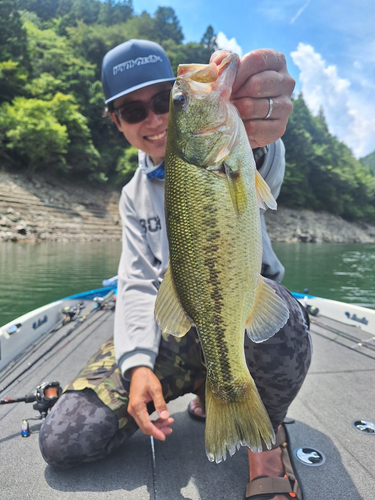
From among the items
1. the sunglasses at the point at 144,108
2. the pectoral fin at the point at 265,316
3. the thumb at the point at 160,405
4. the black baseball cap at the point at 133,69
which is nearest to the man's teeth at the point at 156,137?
the sunglasses at the point at 144,108

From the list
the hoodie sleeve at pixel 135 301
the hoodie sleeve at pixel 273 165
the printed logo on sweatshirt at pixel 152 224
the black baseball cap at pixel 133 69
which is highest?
the black baseball cap at pixel 133 69

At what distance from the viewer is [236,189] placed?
1.34m

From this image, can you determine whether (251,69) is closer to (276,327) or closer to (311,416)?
(276,327)

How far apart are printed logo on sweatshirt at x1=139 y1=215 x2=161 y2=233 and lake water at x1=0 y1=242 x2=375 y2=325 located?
6008 mm

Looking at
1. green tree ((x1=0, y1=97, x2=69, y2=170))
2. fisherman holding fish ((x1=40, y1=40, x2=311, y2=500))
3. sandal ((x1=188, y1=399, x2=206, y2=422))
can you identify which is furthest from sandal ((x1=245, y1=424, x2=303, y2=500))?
green tree ((x1=0, y1=97, x2=69, y2=170))

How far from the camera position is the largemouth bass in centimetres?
134

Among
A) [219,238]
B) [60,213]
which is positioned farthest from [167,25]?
[219,238]

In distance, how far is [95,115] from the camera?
38.4 metres

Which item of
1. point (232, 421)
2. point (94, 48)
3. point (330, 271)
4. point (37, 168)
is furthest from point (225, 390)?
point (94, 48)

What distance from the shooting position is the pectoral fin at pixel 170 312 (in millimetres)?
1463

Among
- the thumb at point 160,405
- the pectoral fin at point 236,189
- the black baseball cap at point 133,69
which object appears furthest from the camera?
the black baseball cap at point 133,69

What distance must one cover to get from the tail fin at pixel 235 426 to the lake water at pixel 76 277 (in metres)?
7.02

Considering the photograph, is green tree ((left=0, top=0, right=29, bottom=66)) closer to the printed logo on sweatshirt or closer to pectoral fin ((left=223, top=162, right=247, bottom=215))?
the printed logo on sweatshirt

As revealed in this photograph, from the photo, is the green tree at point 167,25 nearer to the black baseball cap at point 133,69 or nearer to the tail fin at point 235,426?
the black baseball cap at point 133,69
